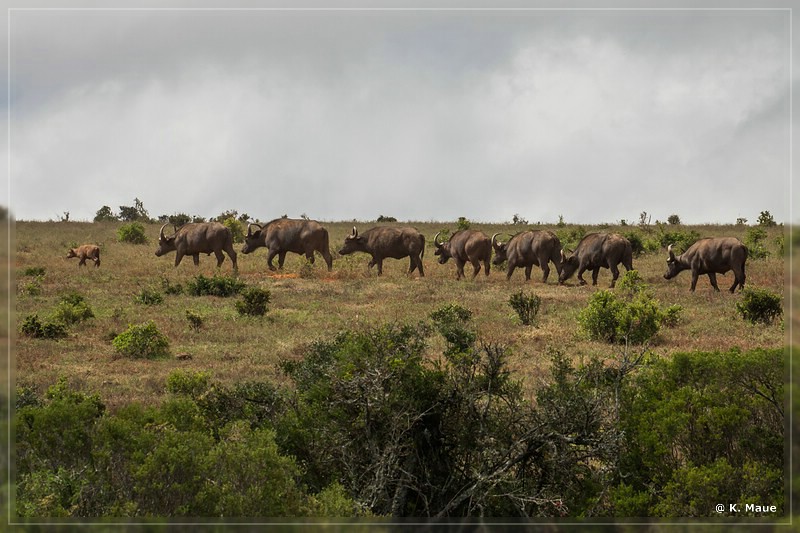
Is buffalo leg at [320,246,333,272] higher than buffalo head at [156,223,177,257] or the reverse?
the reverse

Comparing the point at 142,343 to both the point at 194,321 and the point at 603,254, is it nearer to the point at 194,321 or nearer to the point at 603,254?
the point at 194,321

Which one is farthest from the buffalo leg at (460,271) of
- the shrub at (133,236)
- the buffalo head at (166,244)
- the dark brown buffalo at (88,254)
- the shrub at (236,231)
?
the shrub at (133,236)

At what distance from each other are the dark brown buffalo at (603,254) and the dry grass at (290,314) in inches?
31.1

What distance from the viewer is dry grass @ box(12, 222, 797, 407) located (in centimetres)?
1476

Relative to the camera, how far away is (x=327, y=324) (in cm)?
1892

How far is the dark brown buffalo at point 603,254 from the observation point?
27.9m

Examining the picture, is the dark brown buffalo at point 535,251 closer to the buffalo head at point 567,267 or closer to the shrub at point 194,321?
Result: the buffalo head at point 567,267

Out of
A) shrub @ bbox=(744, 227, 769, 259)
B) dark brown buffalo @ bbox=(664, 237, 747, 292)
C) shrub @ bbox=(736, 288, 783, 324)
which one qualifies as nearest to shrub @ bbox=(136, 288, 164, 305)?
shrub @ bbox=(736, 288, 783, 324)

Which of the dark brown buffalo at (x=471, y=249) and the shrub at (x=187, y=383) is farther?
the dark brown buffalo at (x=471, y=249)

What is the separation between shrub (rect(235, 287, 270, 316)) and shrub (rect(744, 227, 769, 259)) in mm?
19432

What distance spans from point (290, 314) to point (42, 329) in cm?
531

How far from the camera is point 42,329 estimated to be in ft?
57.0

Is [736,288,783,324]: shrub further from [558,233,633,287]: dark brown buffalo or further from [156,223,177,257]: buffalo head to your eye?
[156,223,177,257]: buffalo head

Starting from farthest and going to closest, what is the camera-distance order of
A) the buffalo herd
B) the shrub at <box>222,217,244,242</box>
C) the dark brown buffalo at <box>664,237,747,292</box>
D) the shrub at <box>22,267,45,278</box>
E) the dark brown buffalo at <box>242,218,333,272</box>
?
the shrub at <box>222,217,244,242</box>, the dark brown buffalo at <box>242,218,333,272</box>, the shrub at <box>22,267,45,278</box>, the buffalo herd, the dark brown buffalo at <box>664,237,747,292</box>
